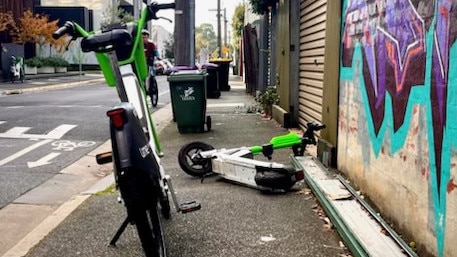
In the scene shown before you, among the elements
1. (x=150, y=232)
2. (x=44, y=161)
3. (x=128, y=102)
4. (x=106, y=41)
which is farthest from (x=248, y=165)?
(x=44, y=161)

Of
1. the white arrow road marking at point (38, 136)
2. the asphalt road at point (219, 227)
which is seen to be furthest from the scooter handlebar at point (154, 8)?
the white arrow road marking at point (38, 136)

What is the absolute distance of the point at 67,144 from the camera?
8984 mm

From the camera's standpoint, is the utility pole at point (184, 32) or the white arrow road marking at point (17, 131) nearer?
the white arrow road marking at point (17, 131)

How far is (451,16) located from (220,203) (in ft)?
9.13

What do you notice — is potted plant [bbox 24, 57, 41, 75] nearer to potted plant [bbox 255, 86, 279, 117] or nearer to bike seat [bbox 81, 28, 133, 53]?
potted plant [bbox 255, 86, 279, 117]

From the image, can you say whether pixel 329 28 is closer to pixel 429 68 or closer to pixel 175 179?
pixel 175 179

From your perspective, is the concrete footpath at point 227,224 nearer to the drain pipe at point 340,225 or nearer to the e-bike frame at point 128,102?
the drain pipe at point 340,225

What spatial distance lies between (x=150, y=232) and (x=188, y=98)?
254 inches

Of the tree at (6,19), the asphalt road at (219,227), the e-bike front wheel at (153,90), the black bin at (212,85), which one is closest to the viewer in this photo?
the asphalt road at (219,227)

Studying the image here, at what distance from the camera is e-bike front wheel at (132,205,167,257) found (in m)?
3.20

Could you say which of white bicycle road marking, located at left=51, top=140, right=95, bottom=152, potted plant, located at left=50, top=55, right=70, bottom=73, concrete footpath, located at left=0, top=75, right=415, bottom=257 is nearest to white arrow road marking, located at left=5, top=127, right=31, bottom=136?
white bicycle road marking, located at left=51, top=140, right=95, bottom=152

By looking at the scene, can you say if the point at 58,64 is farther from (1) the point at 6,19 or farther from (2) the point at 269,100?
(2) the point at 269,100

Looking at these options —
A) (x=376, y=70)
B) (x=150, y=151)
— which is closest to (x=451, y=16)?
(x=376, y=70)

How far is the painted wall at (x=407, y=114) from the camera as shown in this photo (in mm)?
3146
